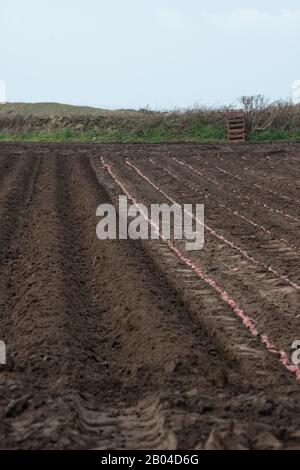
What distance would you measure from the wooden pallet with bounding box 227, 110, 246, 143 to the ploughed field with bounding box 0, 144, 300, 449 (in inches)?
635

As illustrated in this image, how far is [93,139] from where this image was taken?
30.1 m

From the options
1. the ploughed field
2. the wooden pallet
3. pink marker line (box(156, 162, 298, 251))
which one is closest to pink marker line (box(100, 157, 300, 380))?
the ploughed field

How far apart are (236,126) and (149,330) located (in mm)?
23775

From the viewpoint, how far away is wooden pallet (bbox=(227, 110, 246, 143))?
28.2 meters

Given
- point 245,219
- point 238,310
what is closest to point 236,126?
point 245,219

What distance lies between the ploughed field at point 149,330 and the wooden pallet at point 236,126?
16.1m

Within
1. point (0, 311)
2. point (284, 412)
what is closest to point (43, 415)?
point (284, 412)

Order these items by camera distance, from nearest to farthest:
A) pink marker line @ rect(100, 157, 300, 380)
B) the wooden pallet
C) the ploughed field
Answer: the ploughed field → pink marker line @ rect(100, 157, 300, 380) → the wooden pallet

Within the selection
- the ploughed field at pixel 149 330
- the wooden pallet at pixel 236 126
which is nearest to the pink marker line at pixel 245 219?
the ploughed field at pixel 149 330

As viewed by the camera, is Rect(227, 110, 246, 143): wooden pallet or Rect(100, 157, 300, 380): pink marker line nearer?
Rect(100, 157, 300, 380): pink marker line

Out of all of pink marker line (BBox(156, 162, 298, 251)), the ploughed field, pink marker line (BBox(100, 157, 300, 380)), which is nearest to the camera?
the ploughed field

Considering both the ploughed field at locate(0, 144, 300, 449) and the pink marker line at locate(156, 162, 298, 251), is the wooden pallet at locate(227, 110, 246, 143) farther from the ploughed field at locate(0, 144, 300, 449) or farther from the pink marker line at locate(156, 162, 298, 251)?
the ploughed field at locate(0, 144, 300, 449)

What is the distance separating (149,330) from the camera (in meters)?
5.58

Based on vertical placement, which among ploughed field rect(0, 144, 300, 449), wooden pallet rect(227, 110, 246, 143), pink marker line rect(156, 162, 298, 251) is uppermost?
wooden pallet rect(227, 110, 246, 143)
